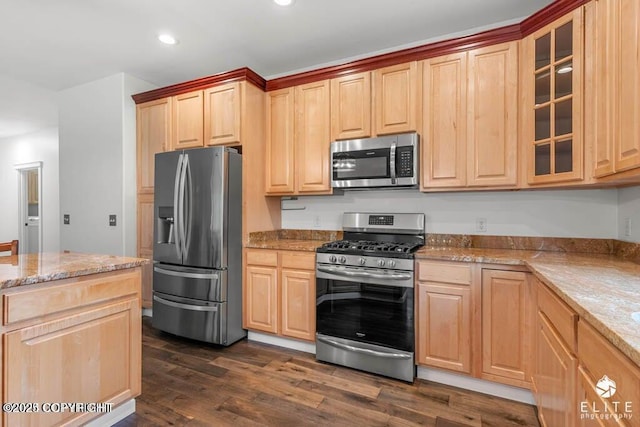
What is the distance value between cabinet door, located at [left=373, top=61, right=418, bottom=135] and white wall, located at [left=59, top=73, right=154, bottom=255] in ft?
9.06

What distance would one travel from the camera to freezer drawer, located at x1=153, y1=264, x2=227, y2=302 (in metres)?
2.79

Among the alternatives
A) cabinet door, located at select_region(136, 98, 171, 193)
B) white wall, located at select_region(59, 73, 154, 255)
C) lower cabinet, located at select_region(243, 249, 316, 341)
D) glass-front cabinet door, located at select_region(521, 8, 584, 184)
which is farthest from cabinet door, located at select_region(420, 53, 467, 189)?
white wall, located at select_region(59, 73, 154, 255)

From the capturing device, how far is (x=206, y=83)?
10.3 feet

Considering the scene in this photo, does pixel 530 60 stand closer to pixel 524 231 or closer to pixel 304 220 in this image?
pixel 524 231

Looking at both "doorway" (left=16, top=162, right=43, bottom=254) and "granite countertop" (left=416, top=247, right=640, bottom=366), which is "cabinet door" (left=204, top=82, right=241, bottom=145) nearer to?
"granite countertop" (left=416, top=247, right=640, bottom=366)

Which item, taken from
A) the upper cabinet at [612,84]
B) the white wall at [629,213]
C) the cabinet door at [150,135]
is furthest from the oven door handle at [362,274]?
the cabinet door at [150,135]

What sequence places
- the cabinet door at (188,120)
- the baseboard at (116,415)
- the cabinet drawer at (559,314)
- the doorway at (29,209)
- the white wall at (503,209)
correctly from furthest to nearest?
the doorway at (29,209) → the cabinet door at (188,120) → the white wall at (503,209) → the baseboard at (116,415) → the cabinet drawer at (559,314)

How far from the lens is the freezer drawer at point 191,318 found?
9.15ft

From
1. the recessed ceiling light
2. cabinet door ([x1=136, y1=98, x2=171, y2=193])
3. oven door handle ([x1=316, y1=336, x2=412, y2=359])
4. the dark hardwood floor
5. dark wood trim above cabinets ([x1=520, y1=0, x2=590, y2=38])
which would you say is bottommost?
the dark hardwood floor

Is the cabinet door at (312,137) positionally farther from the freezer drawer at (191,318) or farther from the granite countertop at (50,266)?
the granite countertop at (50,266)

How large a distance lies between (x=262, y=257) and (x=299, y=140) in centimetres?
118

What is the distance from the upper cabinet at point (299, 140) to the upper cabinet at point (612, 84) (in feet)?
6.06

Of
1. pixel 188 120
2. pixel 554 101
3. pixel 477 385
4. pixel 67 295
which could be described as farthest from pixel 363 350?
pixel 188 120

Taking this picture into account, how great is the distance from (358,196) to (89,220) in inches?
123
